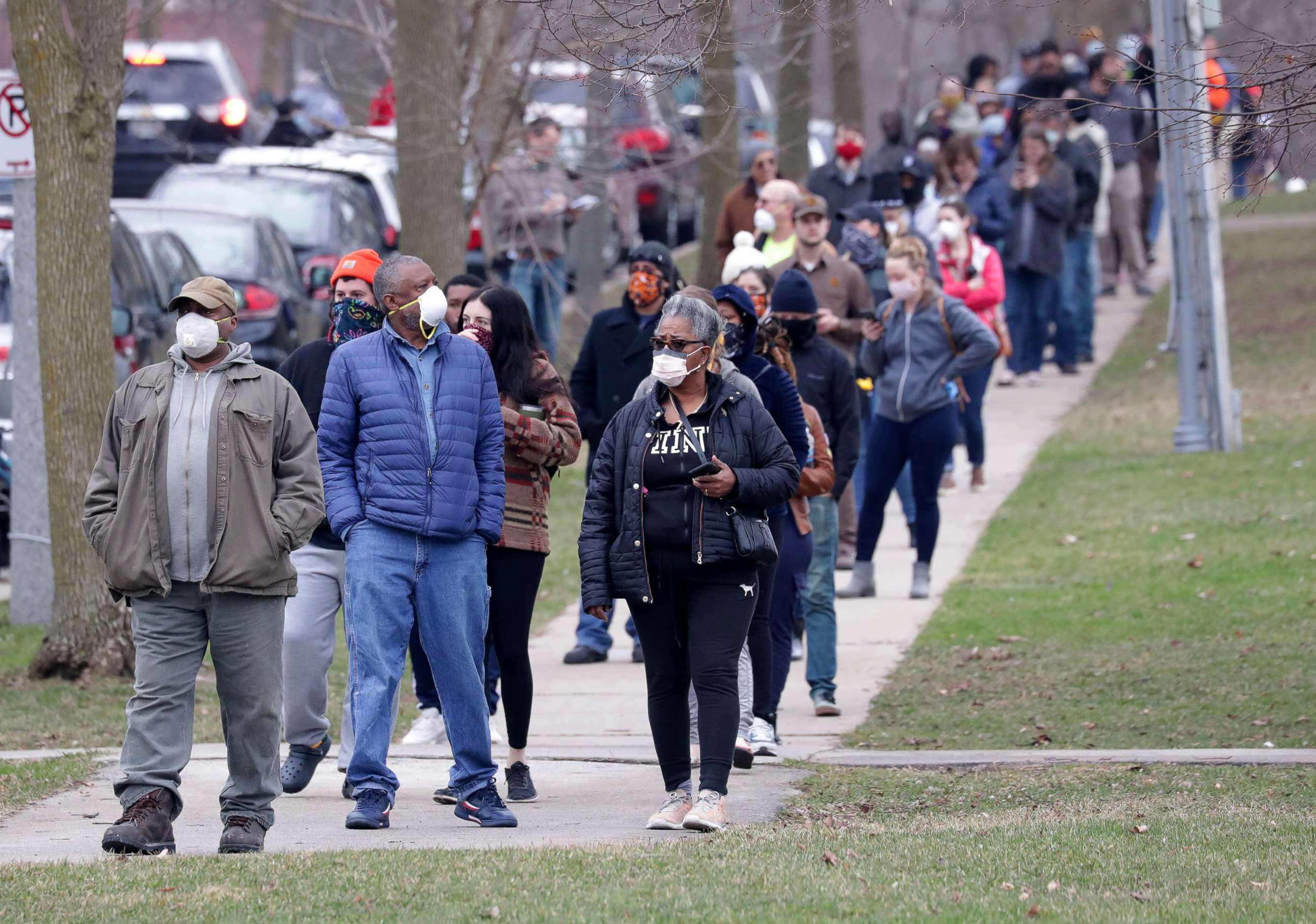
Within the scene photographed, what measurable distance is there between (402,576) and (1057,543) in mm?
7131

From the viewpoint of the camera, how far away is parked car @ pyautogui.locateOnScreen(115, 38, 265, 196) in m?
21.4

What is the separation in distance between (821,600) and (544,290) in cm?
818

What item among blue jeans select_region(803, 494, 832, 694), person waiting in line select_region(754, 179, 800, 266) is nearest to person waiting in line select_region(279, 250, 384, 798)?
blue jeans select_region(803, 494, 832, 694)

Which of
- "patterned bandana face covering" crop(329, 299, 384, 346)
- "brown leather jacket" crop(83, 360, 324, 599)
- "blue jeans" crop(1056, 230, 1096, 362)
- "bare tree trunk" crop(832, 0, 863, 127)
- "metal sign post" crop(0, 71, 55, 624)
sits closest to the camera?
"brown leather jacket" crop(83, 360, 324, 599)

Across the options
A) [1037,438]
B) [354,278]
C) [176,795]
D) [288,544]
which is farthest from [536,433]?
[1037,438]

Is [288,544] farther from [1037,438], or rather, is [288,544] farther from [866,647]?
[1037,438]

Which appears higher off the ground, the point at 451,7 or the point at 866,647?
the point at 451,7

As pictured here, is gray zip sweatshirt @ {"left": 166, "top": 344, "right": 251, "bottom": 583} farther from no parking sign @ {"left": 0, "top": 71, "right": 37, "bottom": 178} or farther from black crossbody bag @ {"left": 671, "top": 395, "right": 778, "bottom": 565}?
no parking sign @ {"left": 0, "top": 71, "right": 37, "bottom": 178}

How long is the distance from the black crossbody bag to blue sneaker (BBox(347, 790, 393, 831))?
4.76 feet

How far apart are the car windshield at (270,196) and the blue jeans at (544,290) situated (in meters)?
2.87

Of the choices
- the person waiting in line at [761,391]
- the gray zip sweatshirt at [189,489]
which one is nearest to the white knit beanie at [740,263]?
the person waiting in line at [761,391]

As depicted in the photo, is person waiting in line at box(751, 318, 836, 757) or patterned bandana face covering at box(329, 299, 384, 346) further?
person waiting in line at box(751, 318, 836, 757)

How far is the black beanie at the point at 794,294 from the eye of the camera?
29.1ft

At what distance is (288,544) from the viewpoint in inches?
247
